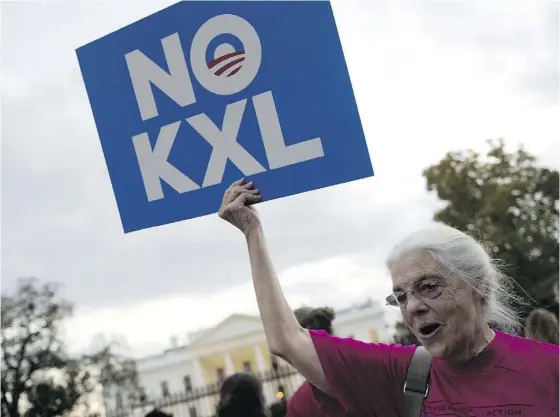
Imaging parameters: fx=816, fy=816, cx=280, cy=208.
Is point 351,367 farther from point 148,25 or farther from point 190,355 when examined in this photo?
point 190,355

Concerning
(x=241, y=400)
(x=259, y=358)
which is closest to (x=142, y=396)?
(x=241, y=400)

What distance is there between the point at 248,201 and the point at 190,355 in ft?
198

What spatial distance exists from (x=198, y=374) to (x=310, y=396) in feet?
193

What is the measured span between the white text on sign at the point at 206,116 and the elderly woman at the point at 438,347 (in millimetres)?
287

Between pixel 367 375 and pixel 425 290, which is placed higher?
pixel 425 290

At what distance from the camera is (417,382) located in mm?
2037

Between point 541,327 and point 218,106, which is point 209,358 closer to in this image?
point 541,327

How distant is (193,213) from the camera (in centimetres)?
247

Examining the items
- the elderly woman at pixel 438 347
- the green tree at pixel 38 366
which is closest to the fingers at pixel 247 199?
the elderly woman at pixel 438 347

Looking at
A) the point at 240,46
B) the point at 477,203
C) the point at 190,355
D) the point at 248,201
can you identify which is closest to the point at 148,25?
the point at 240,46

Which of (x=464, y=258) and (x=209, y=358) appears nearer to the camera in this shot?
(x=464, y=258)

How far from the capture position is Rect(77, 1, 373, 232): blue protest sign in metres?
2.32

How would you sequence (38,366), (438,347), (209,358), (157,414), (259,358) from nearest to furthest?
(438,347) < (157,414) < (38,366) < (259,358) < (209,358)

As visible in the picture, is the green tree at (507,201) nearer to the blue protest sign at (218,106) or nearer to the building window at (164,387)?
the blue protest sign at (218,106)
